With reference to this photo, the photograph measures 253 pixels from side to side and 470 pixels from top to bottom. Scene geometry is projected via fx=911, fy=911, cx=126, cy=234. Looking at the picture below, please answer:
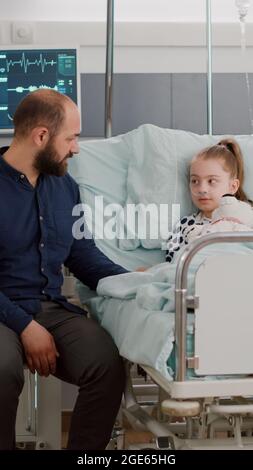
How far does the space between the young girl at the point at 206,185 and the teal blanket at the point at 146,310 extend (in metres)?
0.40

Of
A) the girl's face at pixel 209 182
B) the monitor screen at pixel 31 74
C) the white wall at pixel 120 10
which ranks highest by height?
the white wall at pixel 120 10

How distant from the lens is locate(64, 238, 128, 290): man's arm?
9.42 ft

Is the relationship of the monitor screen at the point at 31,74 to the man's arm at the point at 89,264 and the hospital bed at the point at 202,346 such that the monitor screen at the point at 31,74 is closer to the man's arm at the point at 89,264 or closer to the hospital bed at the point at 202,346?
the man's arm at the point at 89,264

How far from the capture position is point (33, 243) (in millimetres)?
2779

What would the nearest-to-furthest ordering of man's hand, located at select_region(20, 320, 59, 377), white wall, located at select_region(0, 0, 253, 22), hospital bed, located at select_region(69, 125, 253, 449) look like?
1. hospital bed, located at select_region(69, 125, 253, 449)
2. man's hand, located at select_region(20, 320, 59, 377)
3. white wall, located at select_region(0, 0, 253, 22)

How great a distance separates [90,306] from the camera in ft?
9.53

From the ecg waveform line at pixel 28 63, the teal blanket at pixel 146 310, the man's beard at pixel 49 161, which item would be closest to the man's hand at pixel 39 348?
the teal blanket at pixel 146 310

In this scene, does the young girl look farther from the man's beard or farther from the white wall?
the white wall

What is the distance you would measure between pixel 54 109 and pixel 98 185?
1.48ft

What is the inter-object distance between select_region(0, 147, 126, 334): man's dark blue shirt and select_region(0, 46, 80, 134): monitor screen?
0.89m

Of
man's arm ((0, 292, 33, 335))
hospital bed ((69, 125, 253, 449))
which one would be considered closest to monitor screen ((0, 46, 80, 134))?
A: hospital bed ((69, 125, 253, 449))

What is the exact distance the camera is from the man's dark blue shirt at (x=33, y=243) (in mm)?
2746

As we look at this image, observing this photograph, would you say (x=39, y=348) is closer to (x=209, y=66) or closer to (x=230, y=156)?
(x=230, y=156)
